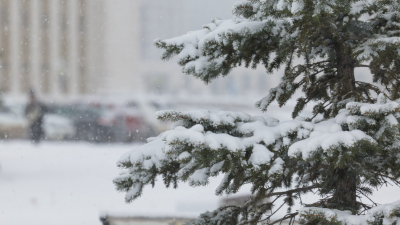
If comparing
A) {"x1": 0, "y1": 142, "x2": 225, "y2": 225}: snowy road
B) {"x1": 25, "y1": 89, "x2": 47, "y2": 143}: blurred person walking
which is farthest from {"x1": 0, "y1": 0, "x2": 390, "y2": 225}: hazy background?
{"x1": 25, "y1": 89, "x2": 47, "y2": 143}: blurred person walking

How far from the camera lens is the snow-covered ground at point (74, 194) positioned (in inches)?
330

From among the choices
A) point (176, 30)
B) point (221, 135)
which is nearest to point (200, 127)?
point (221, 135)

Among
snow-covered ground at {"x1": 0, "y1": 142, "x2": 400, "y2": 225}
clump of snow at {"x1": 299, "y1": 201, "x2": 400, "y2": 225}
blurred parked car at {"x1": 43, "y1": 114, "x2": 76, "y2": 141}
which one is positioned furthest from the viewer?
blurred parked car at {"x1": 43, "y1": 114, "x2": 76, "y2": 141}

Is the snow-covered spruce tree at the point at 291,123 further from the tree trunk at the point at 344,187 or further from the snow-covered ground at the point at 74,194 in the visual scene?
the snow-covered ground at the point at 74,194

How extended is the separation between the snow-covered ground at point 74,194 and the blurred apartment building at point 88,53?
93.5 ft

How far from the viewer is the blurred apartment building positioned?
39.7 meters

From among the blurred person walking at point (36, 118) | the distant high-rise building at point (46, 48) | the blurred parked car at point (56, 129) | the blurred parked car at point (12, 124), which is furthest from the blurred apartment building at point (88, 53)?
the blurred parked car at point (56, 129)

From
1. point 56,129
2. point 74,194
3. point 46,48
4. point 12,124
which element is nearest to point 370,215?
point 74,194

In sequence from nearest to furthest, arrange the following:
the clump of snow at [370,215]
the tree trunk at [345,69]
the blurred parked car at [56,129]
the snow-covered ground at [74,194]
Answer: the clump of snow at [370,215], the tree trunk at [345,69], the snow-covered ground at [74,194], the blurred parked car at [56,129]

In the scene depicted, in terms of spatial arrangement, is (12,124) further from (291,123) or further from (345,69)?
(291,123)

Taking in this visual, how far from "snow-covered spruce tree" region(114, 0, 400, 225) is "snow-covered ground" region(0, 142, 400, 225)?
524 cm

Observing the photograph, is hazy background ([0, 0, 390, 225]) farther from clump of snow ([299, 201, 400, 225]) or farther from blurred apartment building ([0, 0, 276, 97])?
clump of snow ([299, 201, 400, 225])

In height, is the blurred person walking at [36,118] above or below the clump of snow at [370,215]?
above

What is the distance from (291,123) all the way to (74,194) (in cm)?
905
